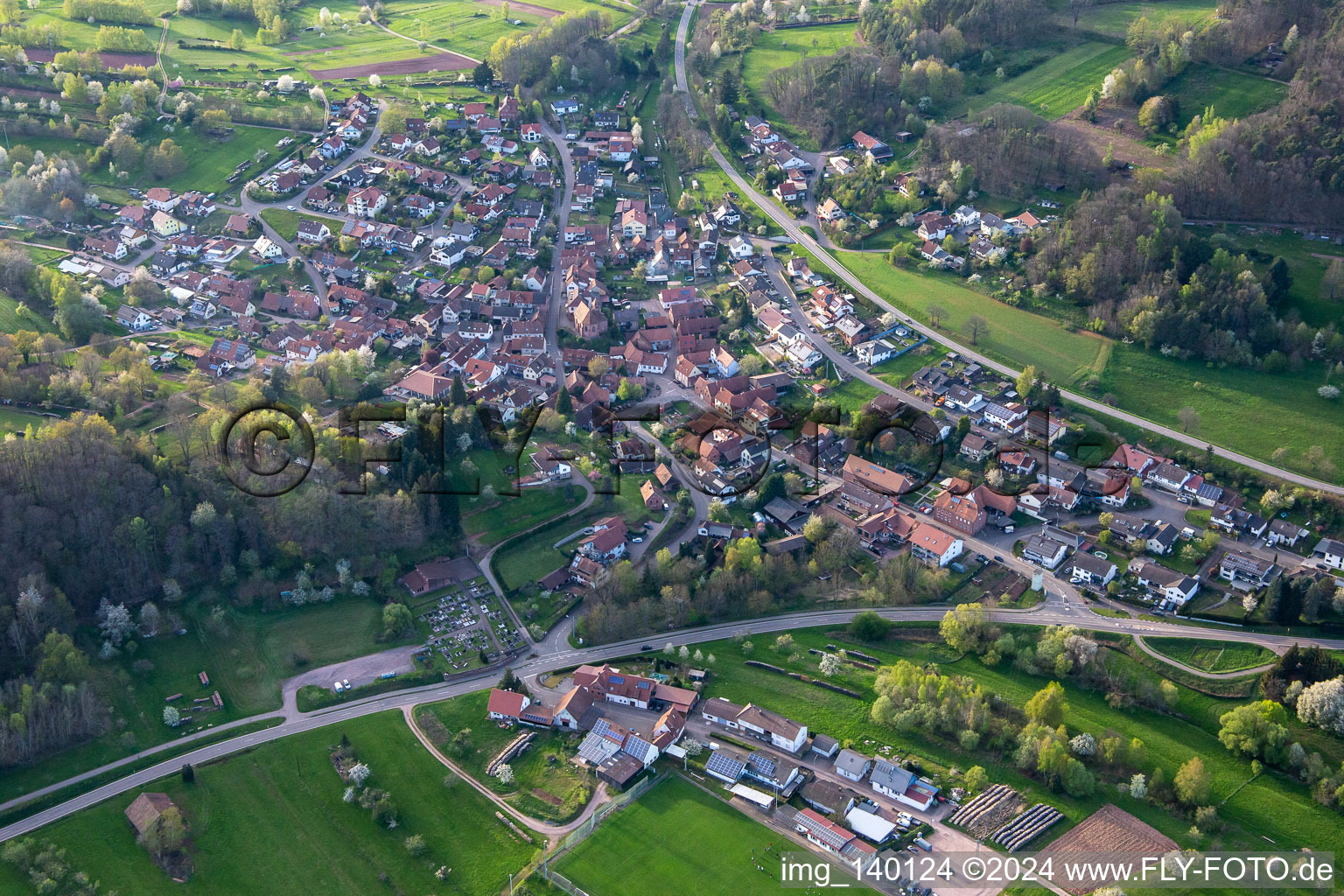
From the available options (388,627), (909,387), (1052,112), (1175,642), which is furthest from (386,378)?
A: (1052,112)

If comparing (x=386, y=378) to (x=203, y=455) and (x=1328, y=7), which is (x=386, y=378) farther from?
(x=1328, y=7)

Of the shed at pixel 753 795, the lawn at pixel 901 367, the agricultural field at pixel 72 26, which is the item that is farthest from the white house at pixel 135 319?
the shed at pixel 753 795

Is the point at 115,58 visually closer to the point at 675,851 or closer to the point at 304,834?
the point at 304,834

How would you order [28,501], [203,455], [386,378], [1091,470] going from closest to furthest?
[28,501] → [203,455] → [1091,470] → [386,378]

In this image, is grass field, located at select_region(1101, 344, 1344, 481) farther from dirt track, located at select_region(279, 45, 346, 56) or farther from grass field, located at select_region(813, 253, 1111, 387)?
dirt track, located at select_region(279, 45, 346, 56)

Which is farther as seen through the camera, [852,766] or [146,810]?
[852,766]

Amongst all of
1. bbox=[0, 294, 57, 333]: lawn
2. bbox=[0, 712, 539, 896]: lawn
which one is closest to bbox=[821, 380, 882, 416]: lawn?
bbox=[0, 712, 539, 896]: lawn

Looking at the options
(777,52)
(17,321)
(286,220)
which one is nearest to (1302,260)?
(777,52)
